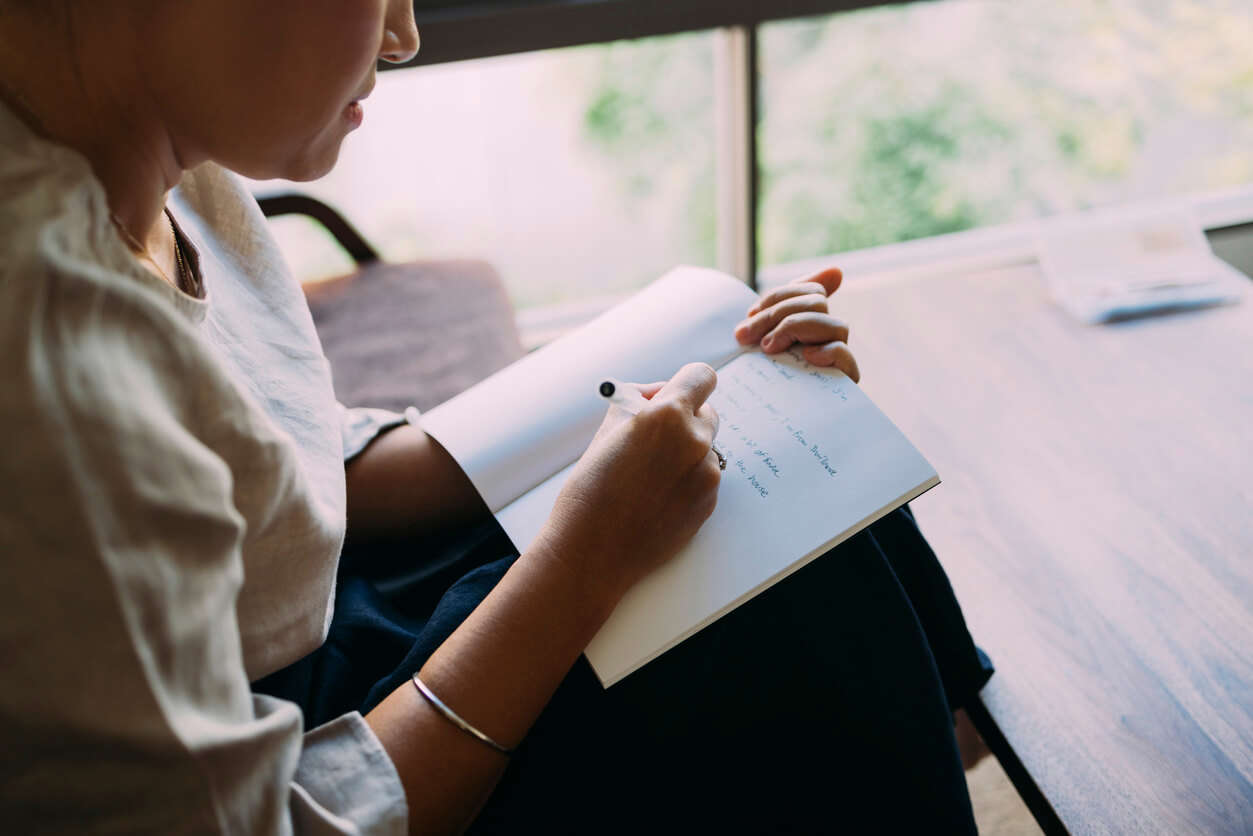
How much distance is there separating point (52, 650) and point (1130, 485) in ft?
2.96

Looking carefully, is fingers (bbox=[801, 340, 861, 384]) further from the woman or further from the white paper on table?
the white paper on table

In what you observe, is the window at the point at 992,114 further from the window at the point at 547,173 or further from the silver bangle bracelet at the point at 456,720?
the silver bangle bracelet at the point at 456,720

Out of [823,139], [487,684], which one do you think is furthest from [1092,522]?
[823,139]

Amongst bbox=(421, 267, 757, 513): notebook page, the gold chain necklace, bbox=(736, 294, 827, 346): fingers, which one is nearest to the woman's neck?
the gold chain necklace

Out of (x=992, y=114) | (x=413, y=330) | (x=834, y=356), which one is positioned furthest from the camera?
(x=992, y=114)

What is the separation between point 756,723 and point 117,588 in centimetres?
41

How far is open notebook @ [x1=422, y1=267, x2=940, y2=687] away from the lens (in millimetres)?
641

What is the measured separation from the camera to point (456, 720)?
0.58m

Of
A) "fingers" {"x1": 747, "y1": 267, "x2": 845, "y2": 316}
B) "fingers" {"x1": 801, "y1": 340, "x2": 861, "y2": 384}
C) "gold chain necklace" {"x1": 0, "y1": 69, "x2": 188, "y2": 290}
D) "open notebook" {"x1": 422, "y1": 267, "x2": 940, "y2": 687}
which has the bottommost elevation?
"open notebook" {"x1": 422, "y1": 267, "x2": 940, "y2": 687}

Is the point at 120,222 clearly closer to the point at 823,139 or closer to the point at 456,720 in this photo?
the point at 456,720

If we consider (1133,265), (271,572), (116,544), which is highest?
(116,544)

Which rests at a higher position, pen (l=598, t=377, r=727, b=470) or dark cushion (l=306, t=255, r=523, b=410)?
pen (l=598, t=377, r=727, b=470)

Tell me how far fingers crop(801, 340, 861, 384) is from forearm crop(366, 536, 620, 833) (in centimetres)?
27

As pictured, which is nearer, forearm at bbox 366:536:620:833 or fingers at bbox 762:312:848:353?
forearm at bbox 366:536:620:833
